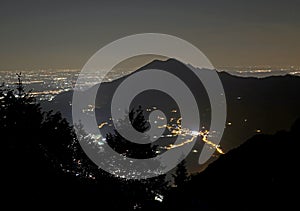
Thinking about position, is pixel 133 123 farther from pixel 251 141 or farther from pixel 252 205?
pixel 251 141

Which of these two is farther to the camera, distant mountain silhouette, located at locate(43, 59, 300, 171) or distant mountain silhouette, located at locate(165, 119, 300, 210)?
distant mountain silhouette, located at locate(43, 59, 300, 171)

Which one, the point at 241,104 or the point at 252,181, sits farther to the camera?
the point at 241,104

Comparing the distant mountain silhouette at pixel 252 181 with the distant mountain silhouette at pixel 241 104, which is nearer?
the distant mountain silhouette at pixel 252 181
